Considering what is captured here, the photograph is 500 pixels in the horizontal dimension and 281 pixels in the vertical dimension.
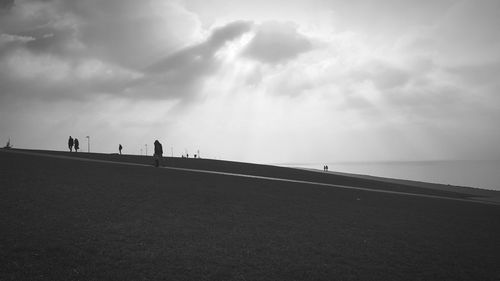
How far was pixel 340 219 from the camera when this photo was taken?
15953 millimetres

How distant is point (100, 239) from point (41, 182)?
30.9ft

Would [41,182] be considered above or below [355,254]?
above

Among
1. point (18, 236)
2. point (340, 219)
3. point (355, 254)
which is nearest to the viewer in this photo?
point (18, 236)

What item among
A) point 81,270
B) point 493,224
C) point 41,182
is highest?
point 41,182

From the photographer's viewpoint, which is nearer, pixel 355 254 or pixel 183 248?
pixel 183 248

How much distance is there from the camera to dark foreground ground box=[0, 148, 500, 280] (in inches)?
330

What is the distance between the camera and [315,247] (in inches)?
442

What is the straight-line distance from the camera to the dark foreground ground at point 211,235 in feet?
27.5

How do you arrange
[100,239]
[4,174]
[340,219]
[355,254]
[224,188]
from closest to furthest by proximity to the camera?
[100,239], [355,254], [340,219], [4,174], [224,188]

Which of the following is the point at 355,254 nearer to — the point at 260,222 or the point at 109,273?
the point at 260,222

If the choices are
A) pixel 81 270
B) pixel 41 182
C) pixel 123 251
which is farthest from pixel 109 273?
pixel 41 182

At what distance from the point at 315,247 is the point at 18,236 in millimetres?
9609

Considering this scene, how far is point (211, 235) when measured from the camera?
37.6 ft

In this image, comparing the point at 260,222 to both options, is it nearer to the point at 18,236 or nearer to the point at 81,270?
the point at 81,270
